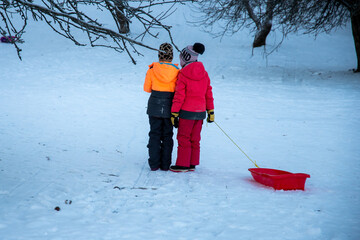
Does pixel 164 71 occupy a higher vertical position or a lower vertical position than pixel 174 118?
Answer: higher

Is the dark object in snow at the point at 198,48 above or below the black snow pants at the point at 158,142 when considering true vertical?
above

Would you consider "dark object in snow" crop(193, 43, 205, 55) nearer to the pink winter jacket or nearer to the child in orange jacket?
the pink winter jacket

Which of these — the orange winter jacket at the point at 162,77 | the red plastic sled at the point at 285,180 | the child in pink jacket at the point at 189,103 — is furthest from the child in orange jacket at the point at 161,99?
the red plastic sled at the point at 285,180

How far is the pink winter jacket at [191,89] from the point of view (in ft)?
15.0

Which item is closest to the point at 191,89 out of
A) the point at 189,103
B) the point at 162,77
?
the point at 189,103

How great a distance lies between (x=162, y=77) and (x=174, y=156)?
5.01ft

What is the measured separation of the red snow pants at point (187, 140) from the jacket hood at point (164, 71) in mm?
560

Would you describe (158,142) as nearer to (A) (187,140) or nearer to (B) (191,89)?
(A) (187,140)

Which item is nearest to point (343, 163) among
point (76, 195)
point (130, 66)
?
point (76, 195)

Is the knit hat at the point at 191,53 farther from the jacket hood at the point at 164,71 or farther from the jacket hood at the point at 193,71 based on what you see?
the jacket hood at the point at 164,71

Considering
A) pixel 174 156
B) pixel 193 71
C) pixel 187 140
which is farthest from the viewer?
pixel 174 156

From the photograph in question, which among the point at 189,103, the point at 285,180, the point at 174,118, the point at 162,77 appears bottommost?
the point at 285,180

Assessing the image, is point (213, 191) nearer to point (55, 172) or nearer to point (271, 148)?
point (55, 172)

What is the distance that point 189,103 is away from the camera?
15.2 ft
